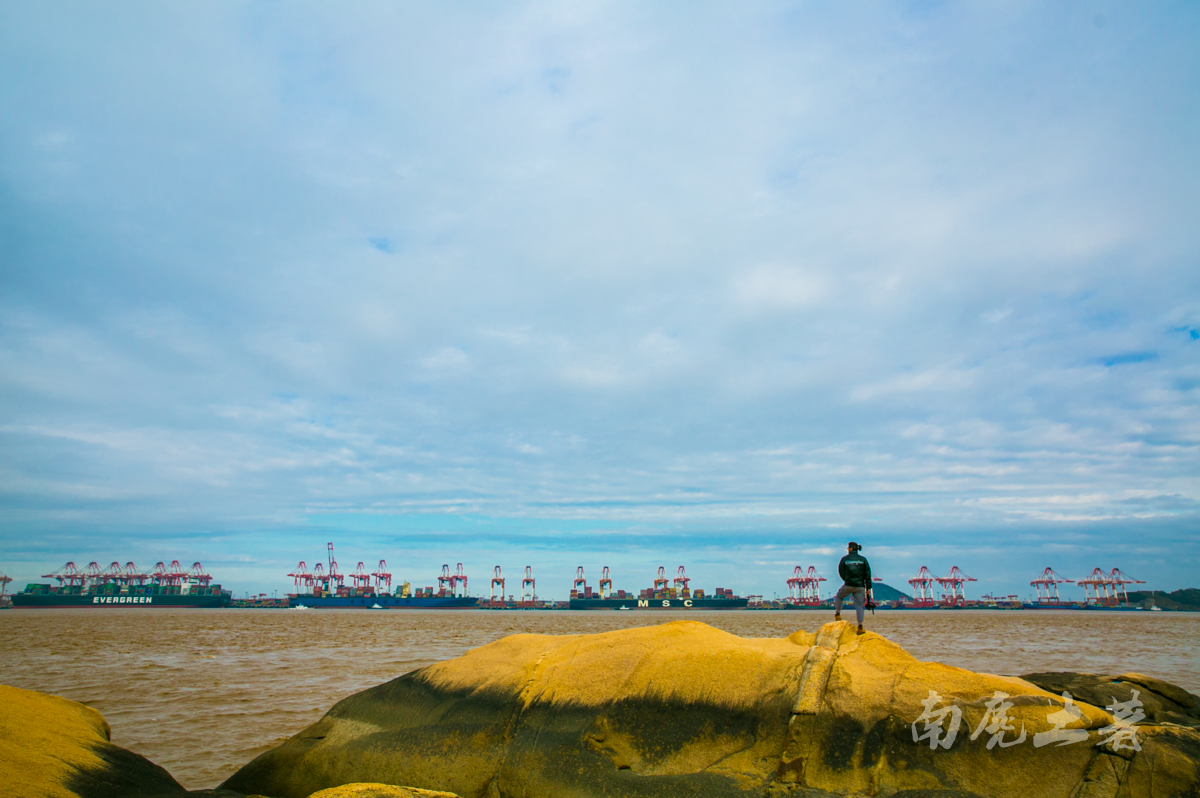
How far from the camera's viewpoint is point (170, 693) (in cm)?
1553

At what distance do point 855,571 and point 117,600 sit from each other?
18379 centimetres

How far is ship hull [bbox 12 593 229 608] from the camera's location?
13627 cm

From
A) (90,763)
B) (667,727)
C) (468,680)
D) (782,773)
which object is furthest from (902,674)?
(90,763)

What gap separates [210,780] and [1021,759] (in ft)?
31.2

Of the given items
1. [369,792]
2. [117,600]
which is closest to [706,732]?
[369,792]

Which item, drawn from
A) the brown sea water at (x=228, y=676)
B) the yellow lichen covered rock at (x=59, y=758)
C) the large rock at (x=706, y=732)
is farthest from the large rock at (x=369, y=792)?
the brown sea water at (x=228, y=676)

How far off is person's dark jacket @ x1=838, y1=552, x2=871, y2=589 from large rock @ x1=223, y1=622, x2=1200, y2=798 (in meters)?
2.93

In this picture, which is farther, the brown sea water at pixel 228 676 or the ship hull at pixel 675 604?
the ship hull at pixel 675 604

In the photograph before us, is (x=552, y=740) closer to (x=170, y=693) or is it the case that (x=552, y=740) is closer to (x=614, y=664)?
(x=614, y=664)

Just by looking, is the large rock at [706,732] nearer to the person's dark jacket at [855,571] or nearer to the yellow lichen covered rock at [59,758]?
the yellow lichen covered rock at [59,758]

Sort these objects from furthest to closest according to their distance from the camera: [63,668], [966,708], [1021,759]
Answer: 1. [63,668]
2. [966,708]
3. [1021,759]

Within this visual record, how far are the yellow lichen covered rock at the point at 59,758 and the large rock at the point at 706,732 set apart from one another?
1.19 meters

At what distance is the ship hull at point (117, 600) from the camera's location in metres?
136

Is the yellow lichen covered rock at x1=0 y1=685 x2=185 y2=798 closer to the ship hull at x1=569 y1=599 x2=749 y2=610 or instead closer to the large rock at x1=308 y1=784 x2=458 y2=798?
the large rock at x1=308 y1=784 x2=458 y2=798
